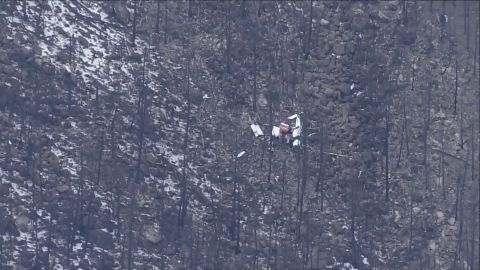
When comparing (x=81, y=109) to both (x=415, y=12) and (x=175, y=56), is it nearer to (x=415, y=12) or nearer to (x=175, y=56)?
(x=175, y=56)

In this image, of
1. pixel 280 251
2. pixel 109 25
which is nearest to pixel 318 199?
pixel 280 251

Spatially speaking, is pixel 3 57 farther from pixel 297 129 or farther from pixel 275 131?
pixel 297 129

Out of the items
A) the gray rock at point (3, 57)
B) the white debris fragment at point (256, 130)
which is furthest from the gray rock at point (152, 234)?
the gray rock at point (3, 57)

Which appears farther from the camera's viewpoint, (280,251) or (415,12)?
(415,12)

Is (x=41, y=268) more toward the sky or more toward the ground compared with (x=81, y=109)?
more toward the ground

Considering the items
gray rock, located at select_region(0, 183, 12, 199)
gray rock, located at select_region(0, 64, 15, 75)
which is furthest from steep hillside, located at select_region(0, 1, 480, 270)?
gray rock, located at select_region(0, 64, 15, 75)

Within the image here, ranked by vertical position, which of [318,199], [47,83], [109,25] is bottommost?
[318,199]

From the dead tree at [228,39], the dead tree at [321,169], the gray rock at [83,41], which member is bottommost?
the dead tree at [321,169]

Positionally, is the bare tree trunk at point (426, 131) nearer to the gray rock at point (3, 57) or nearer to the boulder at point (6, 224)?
the boulder at point (6, 224)

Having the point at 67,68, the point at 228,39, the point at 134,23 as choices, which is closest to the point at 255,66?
the point at 228,39
